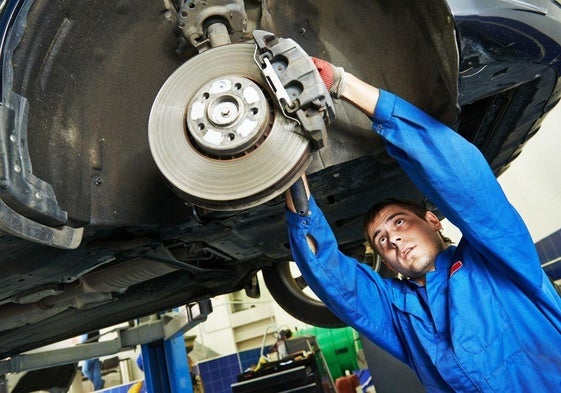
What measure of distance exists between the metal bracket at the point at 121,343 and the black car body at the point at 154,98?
1071 mm

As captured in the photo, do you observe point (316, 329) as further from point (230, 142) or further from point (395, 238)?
point (230, 142)

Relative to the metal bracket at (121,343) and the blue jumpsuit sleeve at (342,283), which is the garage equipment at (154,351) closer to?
the metal bracket at (121,343)

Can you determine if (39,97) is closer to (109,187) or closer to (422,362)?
(109,187)

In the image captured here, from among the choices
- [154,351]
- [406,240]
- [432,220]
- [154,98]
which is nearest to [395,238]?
[406,240]

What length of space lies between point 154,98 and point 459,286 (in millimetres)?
742

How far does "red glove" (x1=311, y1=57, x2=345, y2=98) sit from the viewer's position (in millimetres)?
841

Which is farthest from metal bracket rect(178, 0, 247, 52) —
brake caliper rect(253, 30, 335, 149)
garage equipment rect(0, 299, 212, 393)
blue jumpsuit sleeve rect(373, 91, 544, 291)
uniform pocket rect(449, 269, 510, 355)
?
garage equipment rect(0, 299, 212, 393)

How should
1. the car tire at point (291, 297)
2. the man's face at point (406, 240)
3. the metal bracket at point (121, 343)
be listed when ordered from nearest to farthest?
the man's face at point (406, 240) → the car tire at point (291, 297) → the metal bracket at point (121, 343)

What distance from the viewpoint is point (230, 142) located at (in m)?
0.78

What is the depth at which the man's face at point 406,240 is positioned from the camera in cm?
117

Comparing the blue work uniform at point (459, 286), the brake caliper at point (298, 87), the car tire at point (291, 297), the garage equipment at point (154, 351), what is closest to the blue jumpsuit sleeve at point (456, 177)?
the blue work uniform at point (459, 286)

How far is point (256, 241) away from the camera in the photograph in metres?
1.41

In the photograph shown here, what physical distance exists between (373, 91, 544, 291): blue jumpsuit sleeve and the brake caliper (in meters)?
0.17

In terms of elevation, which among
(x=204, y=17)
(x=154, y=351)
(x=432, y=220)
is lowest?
(x=432, y=220)
